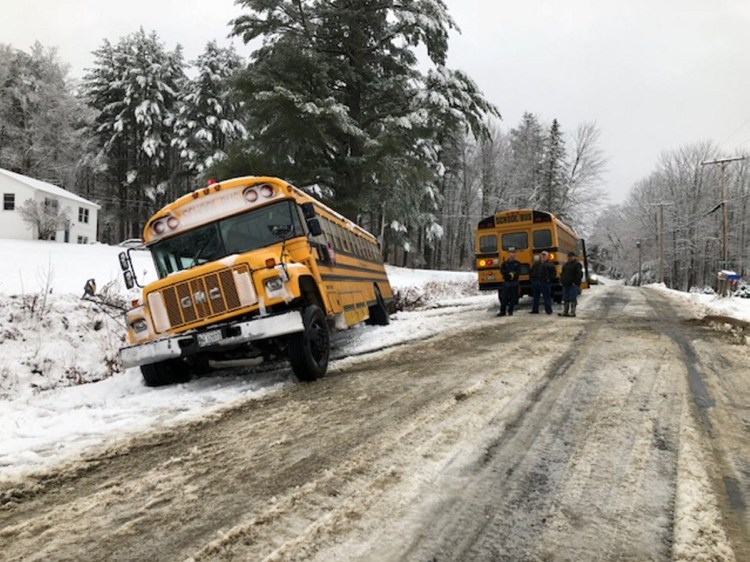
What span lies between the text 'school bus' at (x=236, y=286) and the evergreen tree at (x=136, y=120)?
1412 inches

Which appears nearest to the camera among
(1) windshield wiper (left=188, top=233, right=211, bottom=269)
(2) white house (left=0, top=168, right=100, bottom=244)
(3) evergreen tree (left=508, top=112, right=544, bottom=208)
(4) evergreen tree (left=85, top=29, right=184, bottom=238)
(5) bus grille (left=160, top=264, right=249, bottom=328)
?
(5) bus grille (left=160, top=264, right=249, bottom=328)

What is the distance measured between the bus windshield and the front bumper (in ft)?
4.40

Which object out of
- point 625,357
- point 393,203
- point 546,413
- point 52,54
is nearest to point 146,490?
point 546,413

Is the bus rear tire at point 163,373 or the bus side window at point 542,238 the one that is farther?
the bus side window at point 542,238

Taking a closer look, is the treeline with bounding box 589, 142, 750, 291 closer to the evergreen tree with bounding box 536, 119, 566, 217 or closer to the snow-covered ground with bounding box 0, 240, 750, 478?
the evergreen tree with bounding box 536, 119, 566, 217

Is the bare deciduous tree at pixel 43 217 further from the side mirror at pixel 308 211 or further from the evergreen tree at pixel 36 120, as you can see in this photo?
the side mirror at pixel 308 211

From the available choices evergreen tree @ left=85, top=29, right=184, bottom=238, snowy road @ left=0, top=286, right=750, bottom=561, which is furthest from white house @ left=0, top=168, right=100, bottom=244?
snowy road @ left=0, top=286, right=750, bottom=561

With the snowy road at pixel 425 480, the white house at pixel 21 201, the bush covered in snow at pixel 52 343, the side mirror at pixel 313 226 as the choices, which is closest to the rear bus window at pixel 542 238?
the snowy road at pixel 425 480

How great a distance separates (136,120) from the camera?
132 feet

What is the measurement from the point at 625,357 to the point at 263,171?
42.7 ft

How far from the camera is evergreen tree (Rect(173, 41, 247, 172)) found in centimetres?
3710

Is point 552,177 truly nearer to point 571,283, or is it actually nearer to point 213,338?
point 571,283

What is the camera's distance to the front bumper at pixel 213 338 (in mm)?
5664

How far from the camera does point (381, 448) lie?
11.7 ft
